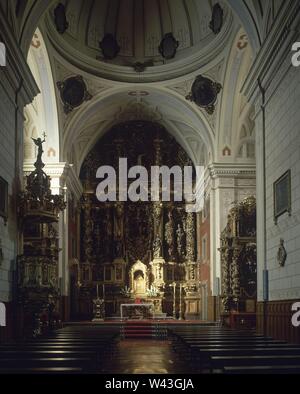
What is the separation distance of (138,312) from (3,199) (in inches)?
510

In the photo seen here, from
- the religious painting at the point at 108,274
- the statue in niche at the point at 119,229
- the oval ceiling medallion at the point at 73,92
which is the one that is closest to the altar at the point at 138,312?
the religious painting at the point at 108,274

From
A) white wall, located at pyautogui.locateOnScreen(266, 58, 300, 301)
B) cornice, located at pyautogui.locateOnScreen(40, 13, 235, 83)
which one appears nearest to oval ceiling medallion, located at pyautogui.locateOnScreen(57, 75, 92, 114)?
cornice, located at pyautogui.locateOnScreen(40, 13, 235, 83)

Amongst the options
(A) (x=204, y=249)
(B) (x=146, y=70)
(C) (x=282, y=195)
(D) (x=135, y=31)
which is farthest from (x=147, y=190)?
(C) (x=282, y=195)

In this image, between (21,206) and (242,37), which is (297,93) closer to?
(21,206)

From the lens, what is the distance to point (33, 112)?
2105 centimetres

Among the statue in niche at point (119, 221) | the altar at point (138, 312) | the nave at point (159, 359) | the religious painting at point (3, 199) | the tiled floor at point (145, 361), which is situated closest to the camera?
the nave at point (159, 359)

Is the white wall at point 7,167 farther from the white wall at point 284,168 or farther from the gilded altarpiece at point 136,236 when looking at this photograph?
the gilded altarpiece at point 136,236

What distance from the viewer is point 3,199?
39.2ft

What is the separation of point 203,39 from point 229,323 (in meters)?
8.71

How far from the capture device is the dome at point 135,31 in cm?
2048

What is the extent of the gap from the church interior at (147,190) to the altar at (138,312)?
56 mm

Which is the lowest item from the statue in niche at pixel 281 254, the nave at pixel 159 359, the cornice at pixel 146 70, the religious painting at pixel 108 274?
the nave at pixel 159 359

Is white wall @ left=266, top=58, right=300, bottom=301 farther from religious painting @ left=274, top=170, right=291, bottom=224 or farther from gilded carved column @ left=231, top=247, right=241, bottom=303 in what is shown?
gilded carved column @ left=231, top=247, right=241, bottom=303

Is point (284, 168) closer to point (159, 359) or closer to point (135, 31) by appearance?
point (159, 359)
